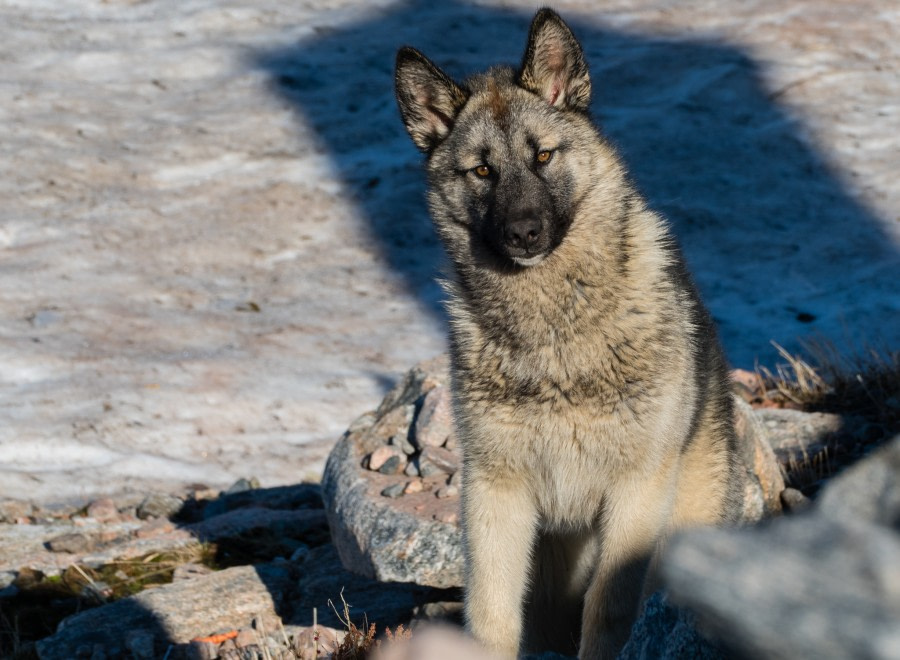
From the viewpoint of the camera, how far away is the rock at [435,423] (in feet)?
17.3

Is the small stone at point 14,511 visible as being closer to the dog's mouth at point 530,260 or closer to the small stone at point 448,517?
the small stone at point 448,517

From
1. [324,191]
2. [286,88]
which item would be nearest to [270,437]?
[324,191]

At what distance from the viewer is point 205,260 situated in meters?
9.73

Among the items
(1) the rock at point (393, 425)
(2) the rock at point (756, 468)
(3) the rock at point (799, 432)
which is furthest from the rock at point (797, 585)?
(3) the rock at point (799, 432)

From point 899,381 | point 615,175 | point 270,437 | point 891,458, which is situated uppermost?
point 891,458

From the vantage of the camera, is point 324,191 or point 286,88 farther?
point 286,88

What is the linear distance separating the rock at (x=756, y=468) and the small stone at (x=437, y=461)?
4.61ft

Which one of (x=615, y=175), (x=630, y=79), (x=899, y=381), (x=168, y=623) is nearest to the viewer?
(x=615, y=175)

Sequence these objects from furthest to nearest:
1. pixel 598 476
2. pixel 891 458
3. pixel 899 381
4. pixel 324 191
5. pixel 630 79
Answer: pixel 630 79 → pixel 324 191 → pixel 899 381 → pixel 598 476 → pixel 891 458

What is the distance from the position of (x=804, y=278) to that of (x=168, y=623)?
20.3 feet

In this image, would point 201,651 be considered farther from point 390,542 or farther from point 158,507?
point 158,507

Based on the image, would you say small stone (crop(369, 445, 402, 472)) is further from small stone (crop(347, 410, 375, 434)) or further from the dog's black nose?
the dog's black nose

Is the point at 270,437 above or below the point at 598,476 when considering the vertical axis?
below

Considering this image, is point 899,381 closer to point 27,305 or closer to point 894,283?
point 894,283
